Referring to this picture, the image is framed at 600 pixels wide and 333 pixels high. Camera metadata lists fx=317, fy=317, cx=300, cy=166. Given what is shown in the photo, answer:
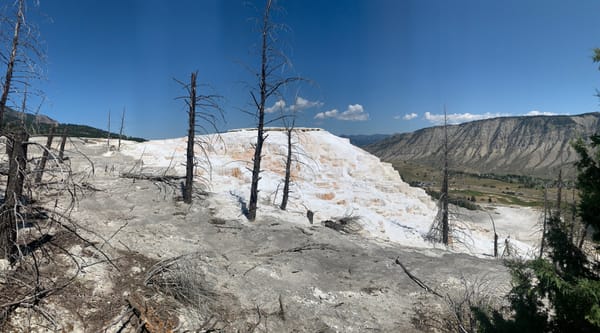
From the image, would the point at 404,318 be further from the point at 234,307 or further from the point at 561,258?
the point at 234,307

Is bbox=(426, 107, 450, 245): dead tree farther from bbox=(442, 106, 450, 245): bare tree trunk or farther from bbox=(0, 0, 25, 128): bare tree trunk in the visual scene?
bbox=(0, 0, 25, 128): bare tree trunk

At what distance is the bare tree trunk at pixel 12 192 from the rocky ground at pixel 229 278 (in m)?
0.99

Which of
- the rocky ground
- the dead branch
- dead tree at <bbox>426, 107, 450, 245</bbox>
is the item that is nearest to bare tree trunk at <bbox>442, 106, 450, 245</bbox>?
dead tree at <bbox>426, 107, 450, 245</bbox>

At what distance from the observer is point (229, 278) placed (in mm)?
9391

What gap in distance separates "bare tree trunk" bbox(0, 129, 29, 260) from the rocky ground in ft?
3.26

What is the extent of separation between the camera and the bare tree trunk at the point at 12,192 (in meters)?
6.72

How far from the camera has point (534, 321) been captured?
7191 mm

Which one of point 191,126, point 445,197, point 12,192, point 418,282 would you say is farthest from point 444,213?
point 12,192

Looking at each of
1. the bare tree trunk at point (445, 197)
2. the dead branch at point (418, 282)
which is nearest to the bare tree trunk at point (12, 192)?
the dead branch at point (418, 282)

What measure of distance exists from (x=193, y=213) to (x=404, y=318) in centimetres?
1037

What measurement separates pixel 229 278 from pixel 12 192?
555 centimetres

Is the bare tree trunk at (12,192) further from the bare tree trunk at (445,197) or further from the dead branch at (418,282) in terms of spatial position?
the bare tree trunk at (445,197)

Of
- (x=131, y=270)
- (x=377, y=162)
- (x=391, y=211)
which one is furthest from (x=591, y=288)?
(x=377, y=162)

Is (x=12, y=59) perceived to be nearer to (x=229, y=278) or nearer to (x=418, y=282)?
(x=229, y=278)
